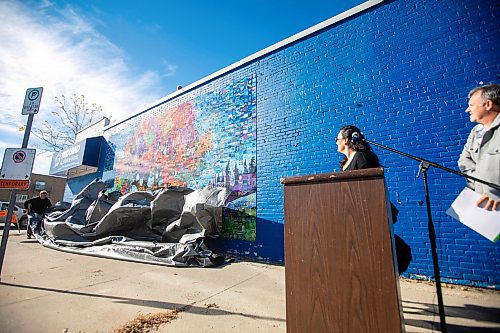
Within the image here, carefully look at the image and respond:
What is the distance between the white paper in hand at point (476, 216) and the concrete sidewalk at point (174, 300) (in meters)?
1.12

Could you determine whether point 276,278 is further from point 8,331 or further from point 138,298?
point 8,331

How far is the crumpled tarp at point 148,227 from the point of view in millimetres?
4531

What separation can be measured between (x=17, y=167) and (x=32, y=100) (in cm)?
108

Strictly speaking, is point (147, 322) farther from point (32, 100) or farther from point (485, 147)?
point (32, 100)

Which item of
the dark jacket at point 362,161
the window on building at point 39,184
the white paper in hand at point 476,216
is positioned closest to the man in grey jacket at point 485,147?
the white paper in hand at point 476,216

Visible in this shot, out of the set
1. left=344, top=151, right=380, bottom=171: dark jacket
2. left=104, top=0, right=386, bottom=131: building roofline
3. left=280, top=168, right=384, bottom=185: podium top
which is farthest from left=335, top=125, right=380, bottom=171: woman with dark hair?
left=104, top=0, right=386, bottom=131: building roofline

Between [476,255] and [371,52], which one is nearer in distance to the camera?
[476,255]

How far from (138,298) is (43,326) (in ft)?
2.82

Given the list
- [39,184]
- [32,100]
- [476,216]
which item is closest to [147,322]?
[476,216]

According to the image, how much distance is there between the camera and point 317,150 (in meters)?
4.59

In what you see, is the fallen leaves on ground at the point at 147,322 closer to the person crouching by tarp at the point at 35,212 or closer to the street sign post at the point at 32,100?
the street sign post at the point at 32,100

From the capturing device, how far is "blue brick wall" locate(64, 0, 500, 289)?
10.9 feet

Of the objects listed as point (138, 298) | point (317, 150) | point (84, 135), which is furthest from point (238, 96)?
point (84, 135)

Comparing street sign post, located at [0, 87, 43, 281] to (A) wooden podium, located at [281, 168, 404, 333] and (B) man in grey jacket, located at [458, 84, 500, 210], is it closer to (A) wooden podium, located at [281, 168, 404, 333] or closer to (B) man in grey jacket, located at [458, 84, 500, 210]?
(A) wooden podium, located at [281, 168, 404, 333]
